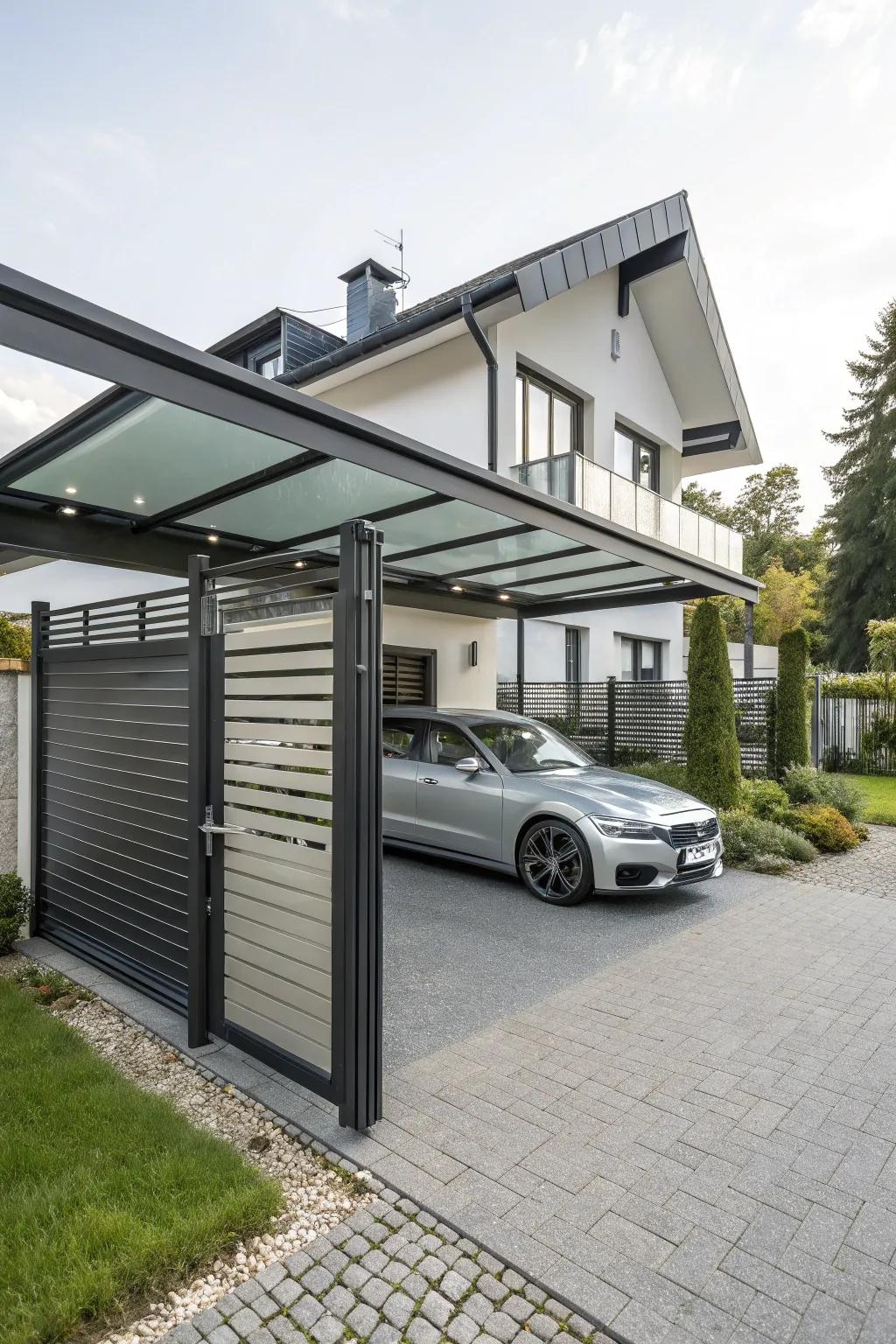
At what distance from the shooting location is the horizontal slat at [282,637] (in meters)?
3.01

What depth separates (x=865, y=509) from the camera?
30797mm

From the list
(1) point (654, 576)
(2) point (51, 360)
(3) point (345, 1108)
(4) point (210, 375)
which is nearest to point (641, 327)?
(1) point (654, 576)

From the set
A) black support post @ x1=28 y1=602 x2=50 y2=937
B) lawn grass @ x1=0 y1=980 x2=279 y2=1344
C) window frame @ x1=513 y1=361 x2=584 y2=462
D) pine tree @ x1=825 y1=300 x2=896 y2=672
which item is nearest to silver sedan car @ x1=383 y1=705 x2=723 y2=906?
Result: black support post @ x1=28 y1=602 x2=50 y2=937

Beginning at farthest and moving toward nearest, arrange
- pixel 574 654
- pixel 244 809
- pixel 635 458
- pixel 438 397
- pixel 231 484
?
pixel 574 654 → pixel 635 458 → pixel 438 397 → pixel 231 484 → pixel 244 809

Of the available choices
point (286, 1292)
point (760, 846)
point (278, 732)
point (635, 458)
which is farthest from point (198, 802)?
point (635, 458)

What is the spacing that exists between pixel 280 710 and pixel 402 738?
4.00 meters

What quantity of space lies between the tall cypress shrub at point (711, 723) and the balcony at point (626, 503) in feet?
3.92

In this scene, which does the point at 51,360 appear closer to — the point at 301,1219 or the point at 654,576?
the point at 301,1219

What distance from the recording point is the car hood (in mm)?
5727

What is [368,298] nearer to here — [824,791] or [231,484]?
[231,484]

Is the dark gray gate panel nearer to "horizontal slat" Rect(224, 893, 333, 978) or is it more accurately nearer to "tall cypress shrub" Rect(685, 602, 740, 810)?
"horizontal slat" Rect(224, 893, 333, 978)

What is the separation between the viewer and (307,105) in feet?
32.1

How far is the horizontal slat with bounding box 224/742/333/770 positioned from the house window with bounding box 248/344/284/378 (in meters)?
10.6

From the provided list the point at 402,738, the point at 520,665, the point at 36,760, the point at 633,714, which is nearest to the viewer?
the point at 36,760
